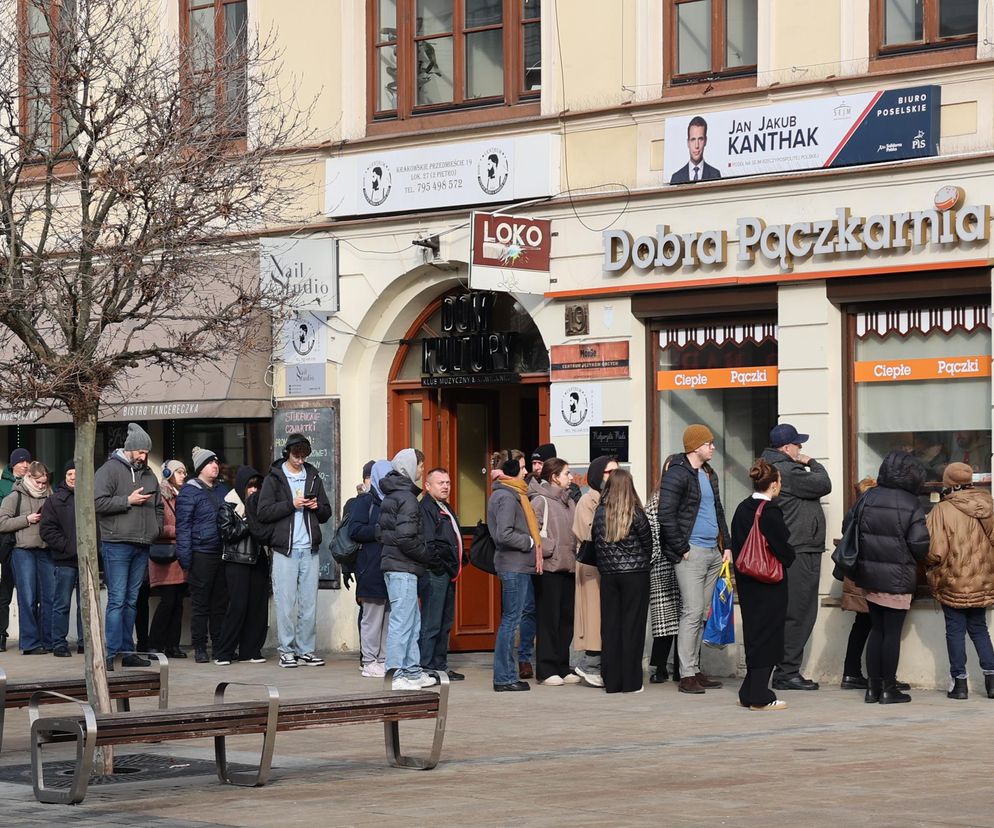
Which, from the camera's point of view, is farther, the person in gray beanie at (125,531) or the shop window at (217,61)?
the person in gray beanie at (125,531)

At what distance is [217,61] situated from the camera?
46.1 ft

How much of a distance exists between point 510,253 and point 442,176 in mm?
1476

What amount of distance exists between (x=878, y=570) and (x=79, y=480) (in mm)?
6024

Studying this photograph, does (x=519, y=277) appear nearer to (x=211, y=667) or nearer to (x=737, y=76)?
A: (x=737, y=76)

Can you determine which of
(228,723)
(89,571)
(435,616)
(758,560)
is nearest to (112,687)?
(89,571)

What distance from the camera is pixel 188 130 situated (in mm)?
11688

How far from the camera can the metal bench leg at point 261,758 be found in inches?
393

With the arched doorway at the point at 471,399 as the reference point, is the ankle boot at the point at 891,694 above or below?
below

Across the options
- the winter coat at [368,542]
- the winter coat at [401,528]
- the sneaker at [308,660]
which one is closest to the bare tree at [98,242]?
the winter coat at [401,528]

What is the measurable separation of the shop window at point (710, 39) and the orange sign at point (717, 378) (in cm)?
252

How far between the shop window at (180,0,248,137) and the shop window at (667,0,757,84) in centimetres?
375

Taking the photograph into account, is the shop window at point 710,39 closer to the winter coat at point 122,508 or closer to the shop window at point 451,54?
the shop window at point 451,54

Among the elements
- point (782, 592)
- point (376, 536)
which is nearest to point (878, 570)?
point (782, 592)

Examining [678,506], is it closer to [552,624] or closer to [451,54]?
[552,624]
